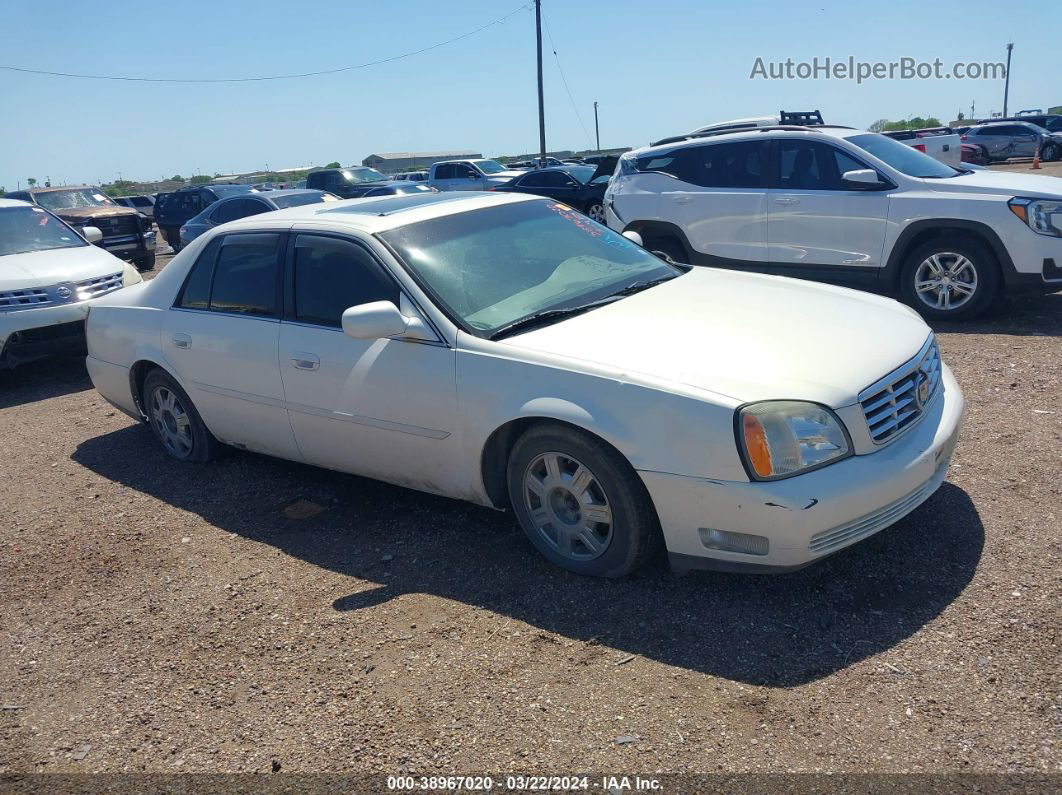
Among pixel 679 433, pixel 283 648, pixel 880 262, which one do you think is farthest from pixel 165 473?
pixel 880 262

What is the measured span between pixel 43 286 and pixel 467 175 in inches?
753

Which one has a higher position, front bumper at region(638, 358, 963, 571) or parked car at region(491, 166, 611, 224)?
parked car at region(491, 166, 611, 224)

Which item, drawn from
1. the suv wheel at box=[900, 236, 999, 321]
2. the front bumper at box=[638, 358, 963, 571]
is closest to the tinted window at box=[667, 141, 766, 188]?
the suv wheel at box=[900, 236, 999, 321]

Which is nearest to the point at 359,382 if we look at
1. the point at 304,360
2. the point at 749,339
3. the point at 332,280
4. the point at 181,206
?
the point at 304,360

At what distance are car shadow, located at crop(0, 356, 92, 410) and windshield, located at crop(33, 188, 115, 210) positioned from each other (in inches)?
369

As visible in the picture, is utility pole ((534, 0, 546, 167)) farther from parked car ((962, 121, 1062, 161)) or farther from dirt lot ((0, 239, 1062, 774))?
dirt lot ((0, 239, 1062, 774))

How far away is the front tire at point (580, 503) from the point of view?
143 inches

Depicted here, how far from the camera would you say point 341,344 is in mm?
4520

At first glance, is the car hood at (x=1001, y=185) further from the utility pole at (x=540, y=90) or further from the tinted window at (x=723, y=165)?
the utility pole at (x=540, y=90)

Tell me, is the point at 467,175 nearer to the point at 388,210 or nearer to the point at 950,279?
the point at 950,279

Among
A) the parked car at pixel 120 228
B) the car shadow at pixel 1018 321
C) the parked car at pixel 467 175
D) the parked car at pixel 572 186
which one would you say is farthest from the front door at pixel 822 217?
the parked car at pixel 467 175

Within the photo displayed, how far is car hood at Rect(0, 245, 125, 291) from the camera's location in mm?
8297

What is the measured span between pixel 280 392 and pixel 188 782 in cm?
229

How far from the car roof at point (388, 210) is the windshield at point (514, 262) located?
75 millimetres
